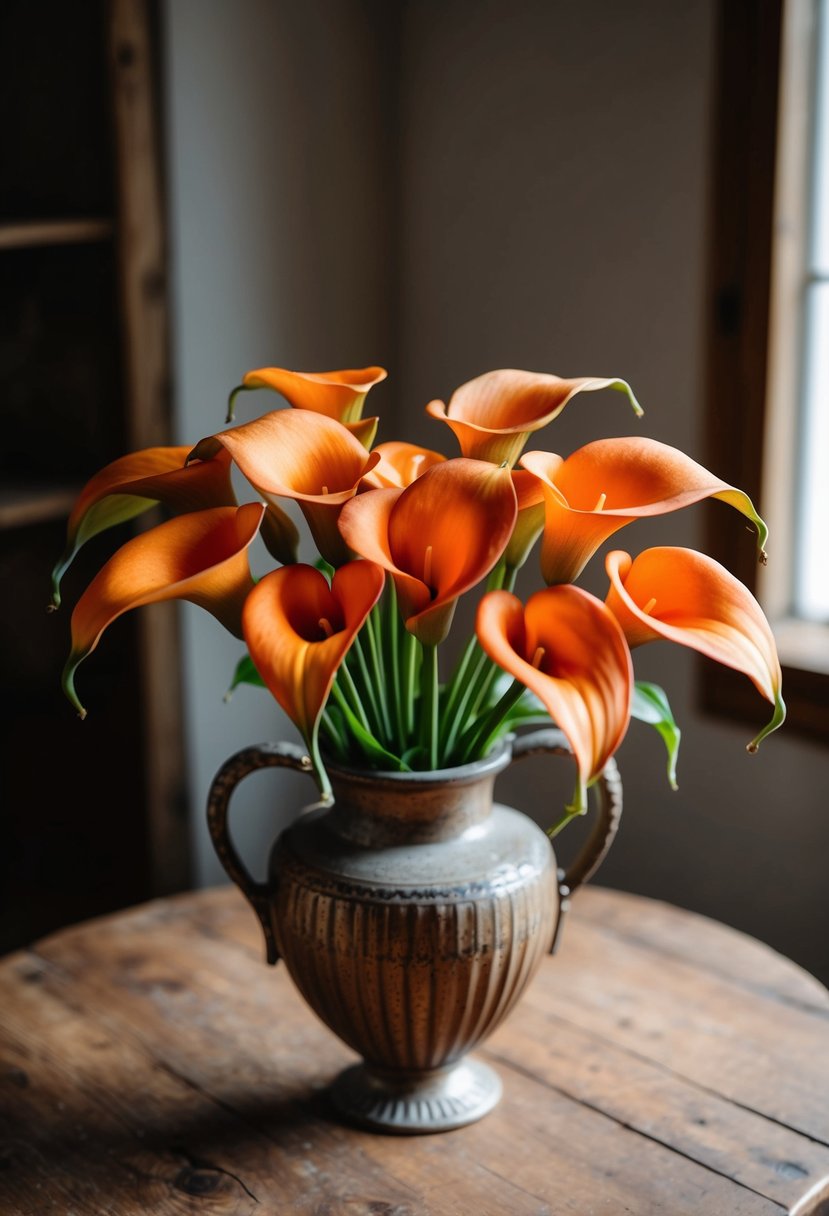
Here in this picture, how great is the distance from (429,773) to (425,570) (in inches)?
6.6

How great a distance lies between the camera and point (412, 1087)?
3.32 ft

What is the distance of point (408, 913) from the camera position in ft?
2.94

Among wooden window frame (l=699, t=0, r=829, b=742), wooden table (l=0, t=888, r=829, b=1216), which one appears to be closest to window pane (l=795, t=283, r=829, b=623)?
wooden window frame (l=699, t=0, r=829, b=742)

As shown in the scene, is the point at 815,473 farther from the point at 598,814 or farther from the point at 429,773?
the point at 429,773

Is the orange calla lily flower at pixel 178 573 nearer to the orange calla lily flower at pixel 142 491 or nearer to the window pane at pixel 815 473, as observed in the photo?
the orange calla lily flower at pixel 142 491

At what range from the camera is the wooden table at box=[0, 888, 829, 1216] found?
3.05 ft

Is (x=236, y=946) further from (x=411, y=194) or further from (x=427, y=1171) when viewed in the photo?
(x=411, y=194)

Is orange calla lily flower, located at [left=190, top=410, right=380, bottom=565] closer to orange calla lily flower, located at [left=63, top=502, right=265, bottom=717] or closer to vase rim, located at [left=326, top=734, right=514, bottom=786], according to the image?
orange calla lily flower, located at [left=63, top=502, right=265, bottom=717]

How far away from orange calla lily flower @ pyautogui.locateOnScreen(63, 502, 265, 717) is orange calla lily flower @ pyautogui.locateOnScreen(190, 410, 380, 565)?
0.09 feet

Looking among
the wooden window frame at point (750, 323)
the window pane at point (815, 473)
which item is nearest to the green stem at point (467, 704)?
the wooden window frame at point (750, 323)

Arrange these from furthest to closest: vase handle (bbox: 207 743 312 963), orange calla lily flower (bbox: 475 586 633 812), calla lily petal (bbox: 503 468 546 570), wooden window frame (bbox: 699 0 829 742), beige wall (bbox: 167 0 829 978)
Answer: beige wall (bbox: 167 0 829 978) < wooden window frame (bbox: 699 0 829 742) < vase handle (bbox: 207 743 312 963) < calla lily petal (bbox: 503 468 546 570) < orange calla lily flower (bbox: 475 586 633 812)

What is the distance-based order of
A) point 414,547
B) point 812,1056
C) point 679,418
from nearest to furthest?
point 414,547 → point 812,1056 → point 679,418

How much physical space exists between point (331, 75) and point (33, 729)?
1074 millimetres

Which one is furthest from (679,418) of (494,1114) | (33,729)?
(33,729)
